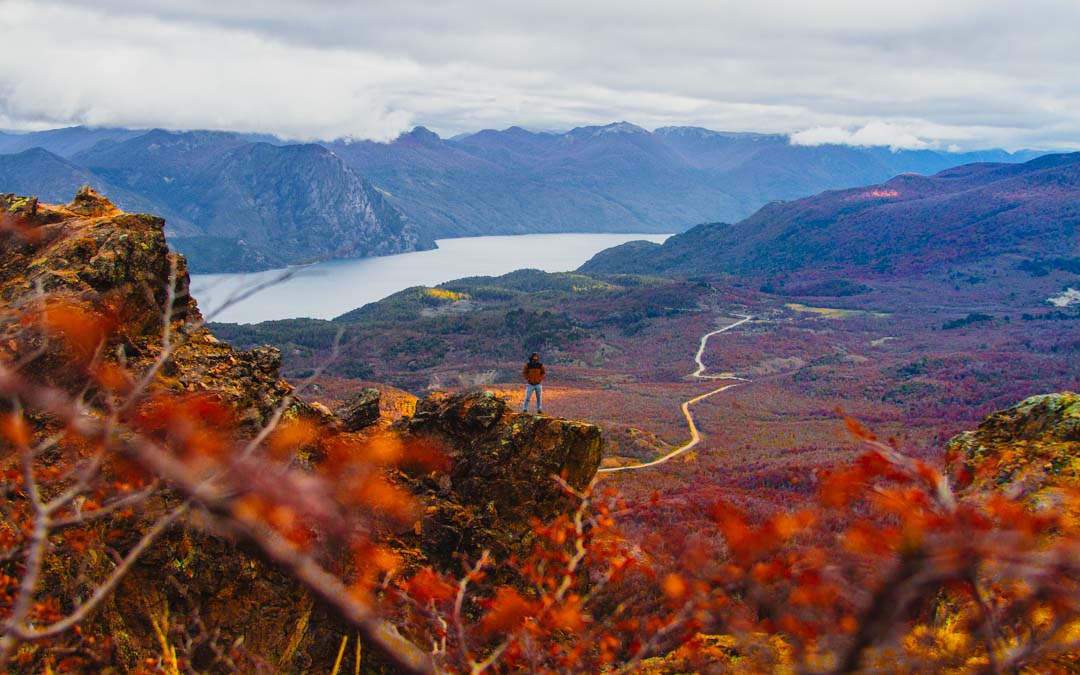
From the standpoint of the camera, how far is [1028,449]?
12.1 m

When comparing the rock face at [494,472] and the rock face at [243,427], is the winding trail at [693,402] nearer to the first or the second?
the rock face at [494,472]

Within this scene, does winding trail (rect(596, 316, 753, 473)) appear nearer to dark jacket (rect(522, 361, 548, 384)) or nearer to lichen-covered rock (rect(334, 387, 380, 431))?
dark jacket (rect(522, 361, 548, 384))

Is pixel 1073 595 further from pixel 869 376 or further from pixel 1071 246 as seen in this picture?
pixel 1071 246

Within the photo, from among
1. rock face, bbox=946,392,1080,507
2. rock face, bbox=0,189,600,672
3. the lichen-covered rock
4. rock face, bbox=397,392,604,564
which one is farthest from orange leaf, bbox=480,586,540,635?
the lichen-covered rock

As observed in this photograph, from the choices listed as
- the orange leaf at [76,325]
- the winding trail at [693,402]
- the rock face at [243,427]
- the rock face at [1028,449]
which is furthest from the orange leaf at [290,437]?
the rock face at [1028,449]

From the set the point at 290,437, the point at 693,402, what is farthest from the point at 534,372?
the point at 693,402

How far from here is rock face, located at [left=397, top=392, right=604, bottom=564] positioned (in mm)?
13289

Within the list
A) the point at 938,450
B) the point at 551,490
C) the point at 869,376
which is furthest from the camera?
the point at 869,376

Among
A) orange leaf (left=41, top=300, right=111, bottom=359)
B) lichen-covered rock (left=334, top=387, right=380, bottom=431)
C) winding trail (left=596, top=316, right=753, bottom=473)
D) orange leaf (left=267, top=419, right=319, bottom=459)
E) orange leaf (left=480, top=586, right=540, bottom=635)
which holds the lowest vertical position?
winding trail (left=596, top=316, right=753, bottom=473)

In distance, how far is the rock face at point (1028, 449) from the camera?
35.4ft

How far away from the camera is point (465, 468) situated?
14.6 m

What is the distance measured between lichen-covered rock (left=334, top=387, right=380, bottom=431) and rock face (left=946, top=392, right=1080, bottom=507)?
11681 mm

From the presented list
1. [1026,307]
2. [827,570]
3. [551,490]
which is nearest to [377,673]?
[551,490]

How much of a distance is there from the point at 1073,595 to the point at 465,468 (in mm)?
12049
